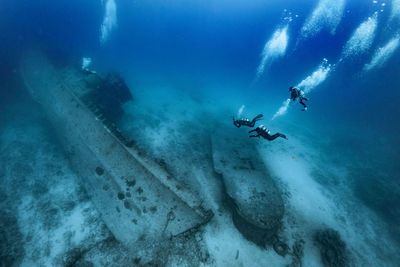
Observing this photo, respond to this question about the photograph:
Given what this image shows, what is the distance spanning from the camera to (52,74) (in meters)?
9.94

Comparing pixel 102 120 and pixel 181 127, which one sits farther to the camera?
pixel 181 127

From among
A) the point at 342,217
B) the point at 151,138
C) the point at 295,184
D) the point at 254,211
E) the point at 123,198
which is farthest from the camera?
the point at 151,138

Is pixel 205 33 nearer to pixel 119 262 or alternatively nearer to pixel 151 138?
pixel 151 138

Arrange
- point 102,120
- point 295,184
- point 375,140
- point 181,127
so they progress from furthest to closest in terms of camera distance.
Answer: point 375,140, point 181,127, point 295,184, point 102,120

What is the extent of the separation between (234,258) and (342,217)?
704 cm

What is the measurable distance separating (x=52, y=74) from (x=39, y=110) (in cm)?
376

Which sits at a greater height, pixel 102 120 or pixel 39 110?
pixel 102 120

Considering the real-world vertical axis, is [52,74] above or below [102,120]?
below

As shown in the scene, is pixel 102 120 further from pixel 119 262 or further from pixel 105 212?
pixel 119 262

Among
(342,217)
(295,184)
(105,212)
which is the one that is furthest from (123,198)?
(342,217)

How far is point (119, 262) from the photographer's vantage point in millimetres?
4496

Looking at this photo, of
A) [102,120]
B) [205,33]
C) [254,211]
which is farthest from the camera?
[205,33]

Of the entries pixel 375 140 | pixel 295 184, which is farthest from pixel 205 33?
pixel 295 184

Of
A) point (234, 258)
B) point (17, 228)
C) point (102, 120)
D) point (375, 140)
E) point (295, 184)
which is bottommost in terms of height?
point (17, 228)
